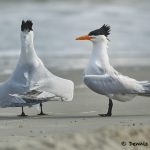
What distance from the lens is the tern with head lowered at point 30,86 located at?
902 centimetres

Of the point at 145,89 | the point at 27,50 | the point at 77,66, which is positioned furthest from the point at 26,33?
the point at 77,66

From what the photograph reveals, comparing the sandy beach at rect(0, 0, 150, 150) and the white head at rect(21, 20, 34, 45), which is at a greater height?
the white head at rect(21, 20, 34, 45)

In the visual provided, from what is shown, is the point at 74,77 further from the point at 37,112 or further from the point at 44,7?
the point at 44,7

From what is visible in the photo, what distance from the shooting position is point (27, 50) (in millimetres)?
9609

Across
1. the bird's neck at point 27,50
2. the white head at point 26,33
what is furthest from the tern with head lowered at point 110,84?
the white head at point 26,33

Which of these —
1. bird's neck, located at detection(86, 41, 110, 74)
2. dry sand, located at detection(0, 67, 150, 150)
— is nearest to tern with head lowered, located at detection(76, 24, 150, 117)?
bird's neck, located at detection(86, 41, 110, 74)

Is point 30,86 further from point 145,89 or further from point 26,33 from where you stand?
point 145,89

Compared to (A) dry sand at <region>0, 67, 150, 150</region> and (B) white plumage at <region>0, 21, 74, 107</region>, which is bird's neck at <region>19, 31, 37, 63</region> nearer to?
(B) white plumage at <region>0, 21, 74, 107</region>

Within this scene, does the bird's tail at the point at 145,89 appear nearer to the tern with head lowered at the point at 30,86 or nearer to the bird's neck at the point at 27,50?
the tern with head lowered at the point at 30,86

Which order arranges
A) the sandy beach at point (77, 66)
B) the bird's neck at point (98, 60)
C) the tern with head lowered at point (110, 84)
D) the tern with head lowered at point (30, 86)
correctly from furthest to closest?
the bird's neck at point (98, 60), the tern with head lowered at point (110, 84), the tern with head lowered at point (30, 86), the sandy beach at point (77, 66)

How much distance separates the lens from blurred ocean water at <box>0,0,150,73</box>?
1717 centimetres

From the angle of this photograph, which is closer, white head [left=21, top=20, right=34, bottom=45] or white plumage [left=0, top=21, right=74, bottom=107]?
white plumage [left=0, top=21, right=74, bottom=107]

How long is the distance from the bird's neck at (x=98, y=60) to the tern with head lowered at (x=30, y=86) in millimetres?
347

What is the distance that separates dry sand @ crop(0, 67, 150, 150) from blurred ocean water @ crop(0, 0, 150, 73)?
4.58 metres
